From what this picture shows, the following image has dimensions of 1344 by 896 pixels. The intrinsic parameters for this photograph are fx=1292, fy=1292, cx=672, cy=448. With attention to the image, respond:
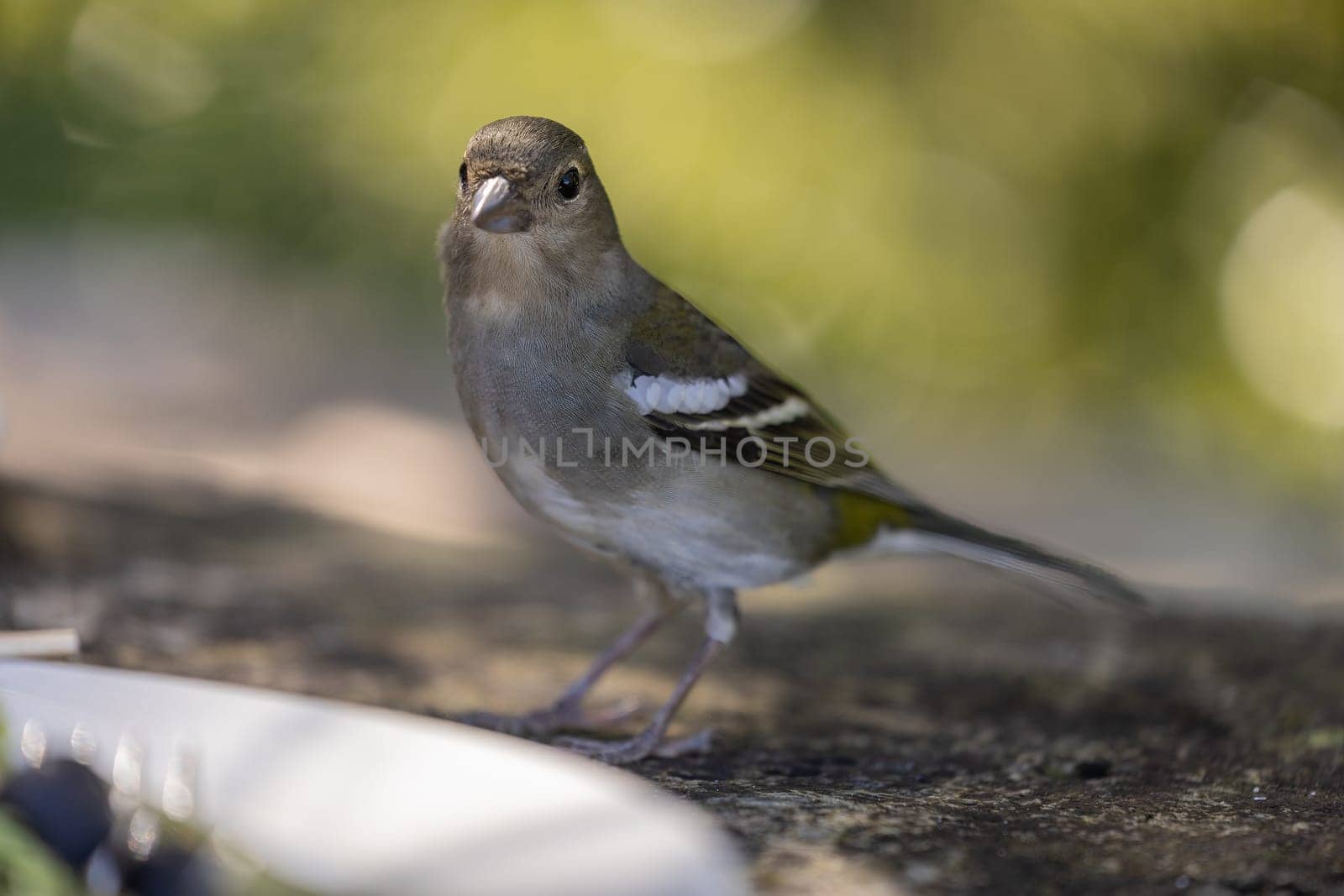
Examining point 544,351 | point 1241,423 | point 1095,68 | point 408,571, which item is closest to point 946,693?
point 544,351

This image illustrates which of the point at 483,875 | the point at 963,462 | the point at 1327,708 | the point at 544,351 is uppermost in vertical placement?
the point at 963,462

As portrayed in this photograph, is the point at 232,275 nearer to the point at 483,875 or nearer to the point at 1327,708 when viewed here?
the point at 1327,708

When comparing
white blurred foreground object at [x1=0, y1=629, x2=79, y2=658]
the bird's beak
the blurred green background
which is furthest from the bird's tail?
the blurred green background

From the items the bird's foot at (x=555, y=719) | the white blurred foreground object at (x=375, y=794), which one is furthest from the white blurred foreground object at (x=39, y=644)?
the bird's foot at (x=555, y=719)

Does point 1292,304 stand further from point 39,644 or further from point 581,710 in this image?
point 39,644

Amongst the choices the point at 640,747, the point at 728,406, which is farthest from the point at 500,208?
the point at 640,747
